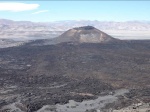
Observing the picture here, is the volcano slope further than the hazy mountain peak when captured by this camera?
No

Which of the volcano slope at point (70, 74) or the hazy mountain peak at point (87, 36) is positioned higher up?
the hazy mountain peak at point (87, 36)

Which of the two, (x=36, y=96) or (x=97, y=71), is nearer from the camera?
(x=36, y=96)

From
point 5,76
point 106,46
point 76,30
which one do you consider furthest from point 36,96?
point 76,30

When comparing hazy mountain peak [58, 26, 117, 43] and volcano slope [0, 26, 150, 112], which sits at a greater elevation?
hazy mountain peak [58, 26, 117, 43]

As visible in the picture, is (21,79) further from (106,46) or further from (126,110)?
(106,46)

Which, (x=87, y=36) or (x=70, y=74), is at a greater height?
(x=87, y=36)

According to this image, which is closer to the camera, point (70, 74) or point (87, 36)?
point (70, 74)

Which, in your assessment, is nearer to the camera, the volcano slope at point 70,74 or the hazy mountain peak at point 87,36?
the volcano slope at point 70,74

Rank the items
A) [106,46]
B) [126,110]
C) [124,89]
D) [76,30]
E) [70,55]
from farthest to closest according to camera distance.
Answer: [76,30] → [106,46] → [70,55] → [124,89] → [126,110]
